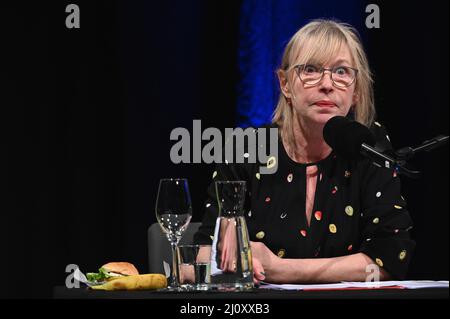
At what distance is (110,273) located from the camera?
176 cm

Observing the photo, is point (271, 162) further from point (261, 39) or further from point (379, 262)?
point (261, 39)

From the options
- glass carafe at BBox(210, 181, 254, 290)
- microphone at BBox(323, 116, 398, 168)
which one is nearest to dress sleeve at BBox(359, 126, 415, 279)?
microphone at BBox(323, 116, 398, 168)

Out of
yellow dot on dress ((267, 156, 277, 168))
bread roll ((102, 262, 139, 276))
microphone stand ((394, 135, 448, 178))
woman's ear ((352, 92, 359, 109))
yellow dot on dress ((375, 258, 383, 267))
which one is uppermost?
woman's ear ((352, 92, 359, 109))

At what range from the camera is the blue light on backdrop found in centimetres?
345

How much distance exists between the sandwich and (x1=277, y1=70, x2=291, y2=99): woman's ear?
899 mm

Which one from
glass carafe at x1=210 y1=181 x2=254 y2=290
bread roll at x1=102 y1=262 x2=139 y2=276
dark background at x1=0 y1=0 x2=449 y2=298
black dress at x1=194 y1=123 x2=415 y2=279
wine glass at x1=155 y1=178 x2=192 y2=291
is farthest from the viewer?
dark background at x1=0 y1=0 x2=449 y2=298

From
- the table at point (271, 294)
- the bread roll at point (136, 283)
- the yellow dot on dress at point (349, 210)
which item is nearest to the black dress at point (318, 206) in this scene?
the yellow dot on dress at point (349, 210)

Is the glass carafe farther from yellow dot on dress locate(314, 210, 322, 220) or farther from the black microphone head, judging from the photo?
yellow dot on dress locate(314, 210, 322, 220)

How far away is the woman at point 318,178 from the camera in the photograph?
2.28m

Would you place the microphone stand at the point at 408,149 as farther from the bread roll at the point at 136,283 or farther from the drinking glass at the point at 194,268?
the bread roll at the point at 136,283

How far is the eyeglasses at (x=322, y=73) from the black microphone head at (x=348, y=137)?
0.59 meters

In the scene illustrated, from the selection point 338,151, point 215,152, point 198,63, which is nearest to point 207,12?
point 198,63

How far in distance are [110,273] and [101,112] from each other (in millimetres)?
1752

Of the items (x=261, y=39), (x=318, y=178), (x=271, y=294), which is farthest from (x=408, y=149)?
(x=261, y=39)
